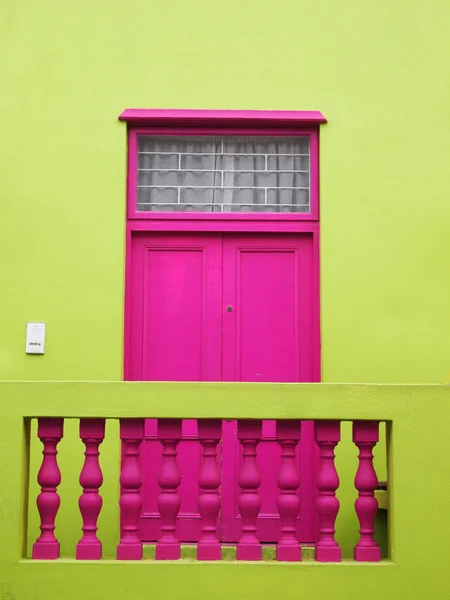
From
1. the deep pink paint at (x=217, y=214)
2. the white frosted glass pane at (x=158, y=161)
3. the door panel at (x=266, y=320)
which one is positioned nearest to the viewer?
the door panel at (x=266, y=320)

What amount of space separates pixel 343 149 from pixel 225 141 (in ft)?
2.93

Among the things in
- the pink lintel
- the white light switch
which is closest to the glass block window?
the pink lintel

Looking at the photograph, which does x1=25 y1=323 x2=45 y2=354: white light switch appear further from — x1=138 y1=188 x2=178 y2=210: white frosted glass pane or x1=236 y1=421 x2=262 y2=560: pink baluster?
x1=236 y1=421 x2=262 y2=560: pink baluster

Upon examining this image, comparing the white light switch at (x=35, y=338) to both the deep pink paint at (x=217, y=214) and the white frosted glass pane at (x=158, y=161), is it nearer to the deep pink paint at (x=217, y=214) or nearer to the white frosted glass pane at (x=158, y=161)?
the deep pink paint at (x=217, y=214)

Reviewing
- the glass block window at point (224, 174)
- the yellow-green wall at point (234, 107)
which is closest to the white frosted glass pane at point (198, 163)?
the glass block window at point (224, 174)

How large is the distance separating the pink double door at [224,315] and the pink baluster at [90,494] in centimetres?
269

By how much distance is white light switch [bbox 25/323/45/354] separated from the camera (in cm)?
692

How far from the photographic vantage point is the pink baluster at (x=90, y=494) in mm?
4281

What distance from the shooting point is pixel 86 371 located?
6.93 meters

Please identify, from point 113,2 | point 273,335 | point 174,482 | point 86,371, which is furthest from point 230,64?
point 174,482

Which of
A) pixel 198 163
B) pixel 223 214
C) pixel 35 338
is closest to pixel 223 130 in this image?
pixel 198 163

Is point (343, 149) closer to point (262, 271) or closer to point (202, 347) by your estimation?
point (262, 271)

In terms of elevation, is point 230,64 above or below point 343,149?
above

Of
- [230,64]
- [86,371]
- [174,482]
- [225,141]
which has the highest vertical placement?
[230,64]
